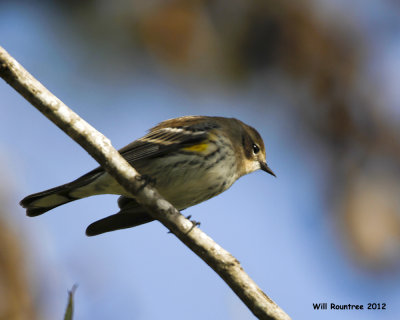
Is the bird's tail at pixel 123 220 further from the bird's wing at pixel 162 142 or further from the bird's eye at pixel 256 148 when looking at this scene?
the bird's eye at pixel 256 148

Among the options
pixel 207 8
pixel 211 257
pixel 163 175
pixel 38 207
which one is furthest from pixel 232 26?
pixel 211 257

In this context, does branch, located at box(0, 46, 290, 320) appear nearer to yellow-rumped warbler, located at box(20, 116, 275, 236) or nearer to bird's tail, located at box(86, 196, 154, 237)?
yellow-rumped warbler, located at box(20, 116, 275, 236)

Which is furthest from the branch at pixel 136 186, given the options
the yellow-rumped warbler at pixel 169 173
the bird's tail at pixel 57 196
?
the bird's tail at pixel 57 196

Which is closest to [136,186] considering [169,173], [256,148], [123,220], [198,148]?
[169,173]

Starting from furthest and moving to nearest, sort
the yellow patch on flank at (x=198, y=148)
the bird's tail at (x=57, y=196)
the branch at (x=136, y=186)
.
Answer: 1. the yellow patch on flank at (x=198, y=148)
2. the bird's tail at (x=57, y=196)
3. the branch at (x=136, y=186)

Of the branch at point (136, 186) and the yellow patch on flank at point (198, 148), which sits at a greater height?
the yellow patch on flank at point (198, 148)

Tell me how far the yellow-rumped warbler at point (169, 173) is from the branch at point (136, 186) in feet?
3.14

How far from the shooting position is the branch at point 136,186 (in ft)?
10.9

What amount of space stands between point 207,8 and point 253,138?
1.70m

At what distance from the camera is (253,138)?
19.4ft

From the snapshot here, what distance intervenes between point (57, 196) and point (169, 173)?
1069 mm

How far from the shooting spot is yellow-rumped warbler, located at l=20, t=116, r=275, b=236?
15.5ft

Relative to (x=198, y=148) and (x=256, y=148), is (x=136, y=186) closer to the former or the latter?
(x=198, y=148)

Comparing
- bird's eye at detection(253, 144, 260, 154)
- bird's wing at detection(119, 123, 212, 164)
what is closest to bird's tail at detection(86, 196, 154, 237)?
bird's wing at detection(119, 123, 212, 164)
